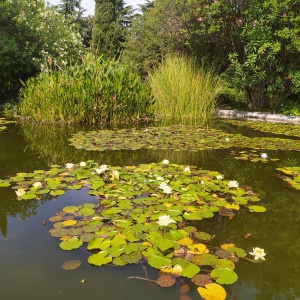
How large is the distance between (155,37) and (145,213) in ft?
36.0

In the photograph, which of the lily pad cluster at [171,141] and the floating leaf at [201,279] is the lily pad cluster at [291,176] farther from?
the floating leaf at [201,279]

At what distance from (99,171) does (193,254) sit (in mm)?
1470

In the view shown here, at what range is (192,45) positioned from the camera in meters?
9.99

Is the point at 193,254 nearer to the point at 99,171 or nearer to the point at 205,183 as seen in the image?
the point at 205,183

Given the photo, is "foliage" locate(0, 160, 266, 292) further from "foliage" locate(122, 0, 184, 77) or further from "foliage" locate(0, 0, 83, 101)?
"foliage" locate(0, 0, 83, 101)

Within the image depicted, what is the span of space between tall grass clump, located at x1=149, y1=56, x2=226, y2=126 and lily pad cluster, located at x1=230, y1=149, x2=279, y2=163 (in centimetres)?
309

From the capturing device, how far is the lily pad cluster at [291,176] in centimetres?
306

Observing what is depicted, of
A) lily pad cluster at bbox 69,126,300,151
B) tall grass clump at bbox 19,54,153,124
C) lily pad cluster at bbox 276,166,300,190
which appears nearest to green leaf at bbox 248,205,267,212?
lily pad cluster at bbox 276,166,300,190

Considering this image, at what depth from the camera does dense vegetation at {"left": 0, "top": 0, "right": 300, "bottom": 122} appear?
7887 millimetres

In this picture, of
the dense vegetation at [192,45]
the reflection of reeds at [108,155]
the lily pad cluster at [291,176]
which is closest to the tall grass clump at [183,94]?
the dense vegetation at [192,45]

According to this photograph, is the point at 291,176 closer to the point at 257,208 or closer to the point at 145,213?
the point at 257,208

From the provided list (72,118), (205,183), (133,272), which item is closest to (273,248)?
(133,272)

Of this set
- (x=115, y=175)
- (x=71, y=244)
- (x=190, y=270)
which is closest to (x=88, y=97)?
(x=115, y=175)

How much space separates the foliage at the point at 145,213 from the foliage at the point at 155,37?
6908mm
